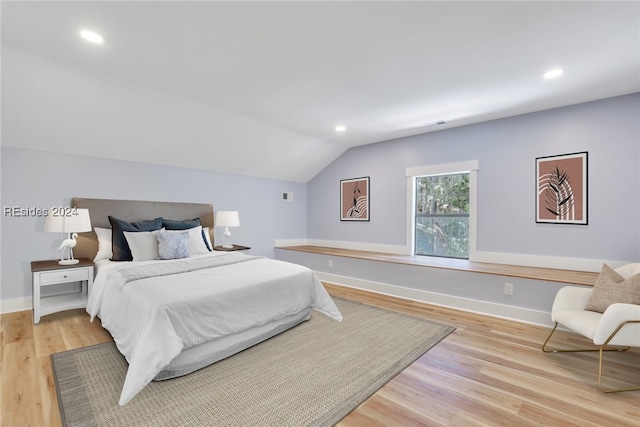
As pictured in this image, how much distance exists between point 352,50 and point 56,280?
11.8ft

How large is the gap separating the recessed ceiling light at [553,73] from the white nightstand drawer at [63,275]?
490 cm

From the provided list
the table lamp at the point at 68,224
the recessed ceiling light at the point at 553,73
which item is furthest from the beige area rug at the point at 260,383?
the recessed ceiling light at the point at 553,73

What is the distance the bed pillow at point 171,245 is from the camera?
3426 mm

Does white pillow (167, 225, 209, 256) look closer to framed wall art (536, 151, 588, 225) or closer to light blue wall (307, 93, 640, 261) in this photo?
light blue wall (307, 93, 640, 261)

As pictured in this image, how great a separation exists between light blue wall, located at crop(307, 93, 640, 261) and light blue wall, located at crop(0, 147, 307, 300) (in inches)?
89.3

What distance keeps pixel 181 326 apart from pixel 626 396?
9.76 feet

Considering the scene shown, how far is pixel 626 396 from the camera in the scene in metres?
1.91

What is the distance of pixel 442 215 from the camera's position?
446 centimetres

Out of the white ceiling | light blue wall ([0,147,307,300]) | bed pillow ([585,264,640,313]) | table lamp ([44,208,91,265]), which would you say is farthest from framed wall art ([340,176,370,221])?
table lamp ([44,208,91,265])

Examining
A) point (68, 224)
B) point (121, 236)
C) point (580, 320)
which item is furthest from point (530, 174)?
point (68, 224)

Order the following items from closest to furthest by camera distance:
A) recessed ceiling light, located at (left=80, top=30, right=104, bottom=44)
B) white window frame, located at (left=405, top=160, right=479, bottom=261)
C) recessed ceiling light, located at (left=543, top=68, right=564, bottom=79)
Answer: recessed ceiling light, located at (left=80, top=30, right=104, bottom=44) → recessed ceiling light, located at (left=543, top=68, right=564, bottom=79) → white window frame, located at (left=405, top=160, right=479, bottom=261)

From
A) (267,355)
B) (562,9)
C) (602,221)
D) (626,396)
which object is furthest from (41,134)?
(602,221)

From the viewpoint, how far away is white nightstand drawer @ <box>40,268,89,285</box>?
116 inches

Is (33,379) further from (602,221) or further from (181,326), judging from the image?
(602,221)
